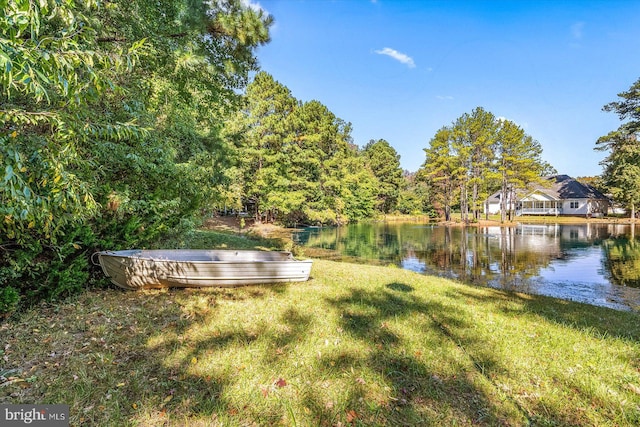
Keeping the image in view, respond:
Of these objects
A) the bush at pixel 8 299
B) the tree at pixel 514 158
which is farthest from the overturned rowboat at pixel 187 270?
the tree at pixel 514 158

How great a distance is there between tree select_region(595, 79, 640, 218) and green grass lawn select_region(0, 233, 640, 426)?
119ft

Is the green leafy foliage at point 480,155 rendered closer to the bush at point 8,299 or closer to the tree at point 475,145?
the tree at point 475,145

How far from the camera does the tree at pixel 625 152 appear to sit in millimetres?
28750

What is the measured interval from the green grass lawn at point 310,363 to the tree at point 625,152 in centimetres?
3621

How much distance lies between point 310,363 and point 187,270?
2.94 meters

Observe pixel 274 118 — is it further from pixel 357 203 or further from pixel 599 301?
pixel 599 301

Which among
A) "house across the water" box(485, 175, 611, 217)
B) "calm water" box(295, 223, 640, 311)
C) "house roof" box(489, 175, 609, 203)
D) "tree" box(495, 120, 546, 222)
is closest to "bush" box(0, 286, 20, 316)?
"calm water" box(295, 223, 640, 311)

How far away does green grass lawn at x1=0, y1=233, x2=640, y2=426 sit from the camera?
2551 millimetres

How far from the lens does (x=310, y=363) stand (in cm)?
323

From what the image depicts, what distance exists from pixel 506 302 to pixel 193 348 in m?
5.80

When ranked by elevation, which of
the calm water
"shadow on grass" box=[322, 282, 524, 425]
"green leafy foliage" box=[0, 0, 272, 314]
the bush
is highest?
"green leafy foliage" box=[0, 0, 272, 314]

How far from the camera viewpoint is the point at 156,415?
2461 mm

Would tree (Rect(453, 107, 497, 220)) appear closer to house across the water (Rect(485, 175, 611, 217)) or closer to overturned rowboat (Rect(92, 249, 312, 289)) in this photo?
house across the water (Rect(485, 175, 611, 217))

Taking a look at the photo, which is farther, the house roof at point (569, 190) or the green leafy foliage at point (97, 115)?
the house roof at point (569, 190)
